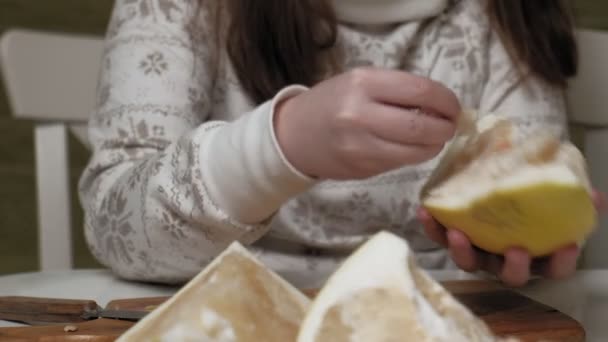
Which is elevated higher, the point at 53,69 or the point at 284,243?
the point at 53,69

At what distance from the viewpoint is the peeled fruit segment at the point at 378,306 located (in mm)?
335

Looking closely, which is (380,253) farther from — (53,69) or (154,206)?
A: (53,69)

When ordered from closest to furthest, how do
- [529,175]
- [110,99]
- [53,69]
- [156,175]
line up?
[529,175], [156,175], [110,99], [53,69]

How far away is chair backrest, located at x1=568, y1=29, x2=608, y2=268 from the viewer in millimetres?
947

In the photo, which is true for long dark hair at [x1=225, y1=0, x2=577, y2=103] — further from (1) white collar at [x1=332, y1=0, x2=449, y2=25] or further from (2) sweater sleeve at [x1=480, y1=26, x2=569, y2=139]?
(2) sweater sleeve at [x1=480, y1=26, x2=569, y2=139]

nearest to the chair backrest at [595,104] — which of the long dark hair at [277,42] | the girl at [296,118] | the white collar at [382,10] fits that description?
the girl at [296,118]

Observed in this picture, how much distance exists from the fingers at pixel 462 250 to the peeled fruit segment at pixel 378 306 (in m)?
0.19

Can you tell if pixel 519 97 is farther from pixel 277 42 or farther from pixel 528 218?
pixel 528 218

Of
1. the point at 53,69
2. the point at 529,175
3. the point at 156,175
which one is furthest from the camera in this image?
the point at 53,69

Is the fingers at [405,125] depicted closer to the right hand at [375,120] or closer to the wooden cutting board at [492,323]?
the right hand at [375,120]

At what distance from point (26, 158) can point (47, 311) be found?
38.3 inches

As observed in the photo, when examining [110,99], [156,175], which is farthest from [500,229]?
[110,99]

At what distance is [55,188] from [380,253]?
64 cm

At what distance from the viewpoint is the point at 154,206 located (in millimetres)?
631
